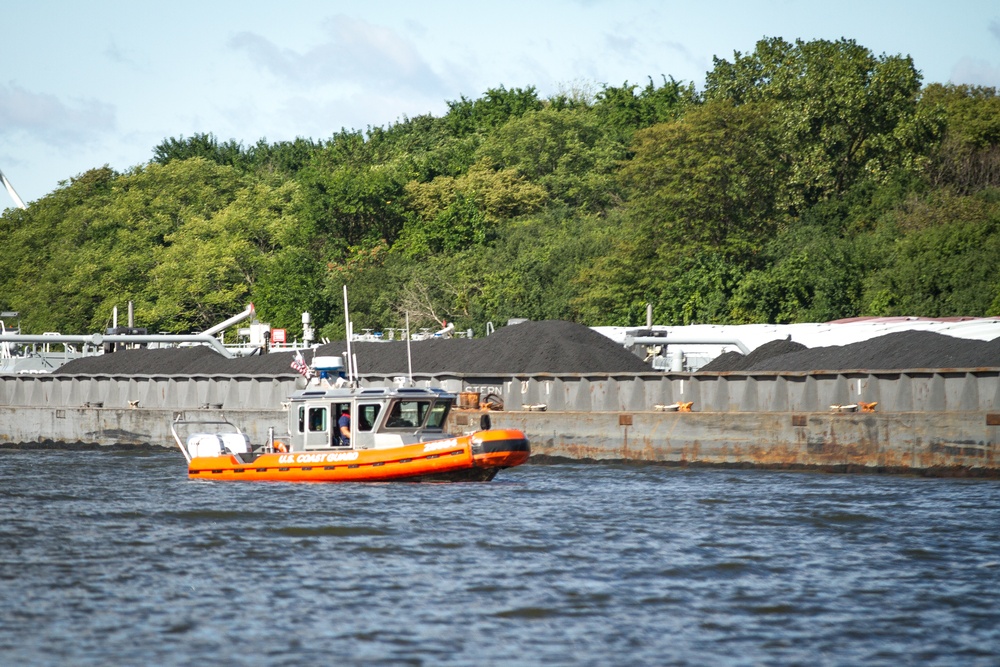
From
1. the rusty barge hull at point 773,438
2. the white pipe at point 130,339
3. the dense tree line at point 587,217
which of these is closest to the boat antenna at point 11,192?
the dense tree line at point 587,217

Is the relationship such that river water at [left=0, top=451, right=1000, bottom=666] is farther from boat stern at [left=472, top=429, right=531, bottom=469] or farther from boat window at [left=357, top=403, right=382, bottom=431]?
boat window at [left=357, top=403, right=382, bottom=431]

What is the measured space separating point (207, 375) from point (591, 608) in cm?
4303

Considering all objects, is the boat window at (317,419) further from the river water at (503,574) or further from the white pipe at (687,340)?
the white pipe at (687,340)

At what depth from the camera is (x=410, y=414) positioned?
36000 mm

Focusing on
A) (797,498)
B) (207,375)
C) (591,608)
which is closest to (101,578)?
(591,608)

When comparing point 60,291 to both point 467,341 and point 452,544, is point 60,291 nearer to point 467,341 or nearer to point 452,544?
point 467,341

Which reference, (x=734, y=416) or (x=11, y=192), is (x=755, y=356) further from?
(x=11, y=192)

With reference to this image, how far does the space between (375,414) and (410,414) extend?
91 centimetres

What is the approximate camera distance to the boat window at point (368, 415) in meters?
35.7

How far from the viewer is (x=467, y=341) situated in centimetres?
5744

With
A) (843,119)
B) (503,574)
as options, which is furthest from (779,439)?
(843,119)

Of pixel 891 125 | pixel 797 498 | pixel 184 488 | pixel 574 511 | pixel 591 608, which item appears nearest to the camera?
pixel 591 608

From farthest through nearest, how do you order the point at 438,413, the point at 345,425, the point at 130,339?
the point at 130,339 → the point at 345,425 → the point at 438,413

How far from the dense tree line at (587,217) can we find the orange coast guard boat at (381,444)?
133 feet
